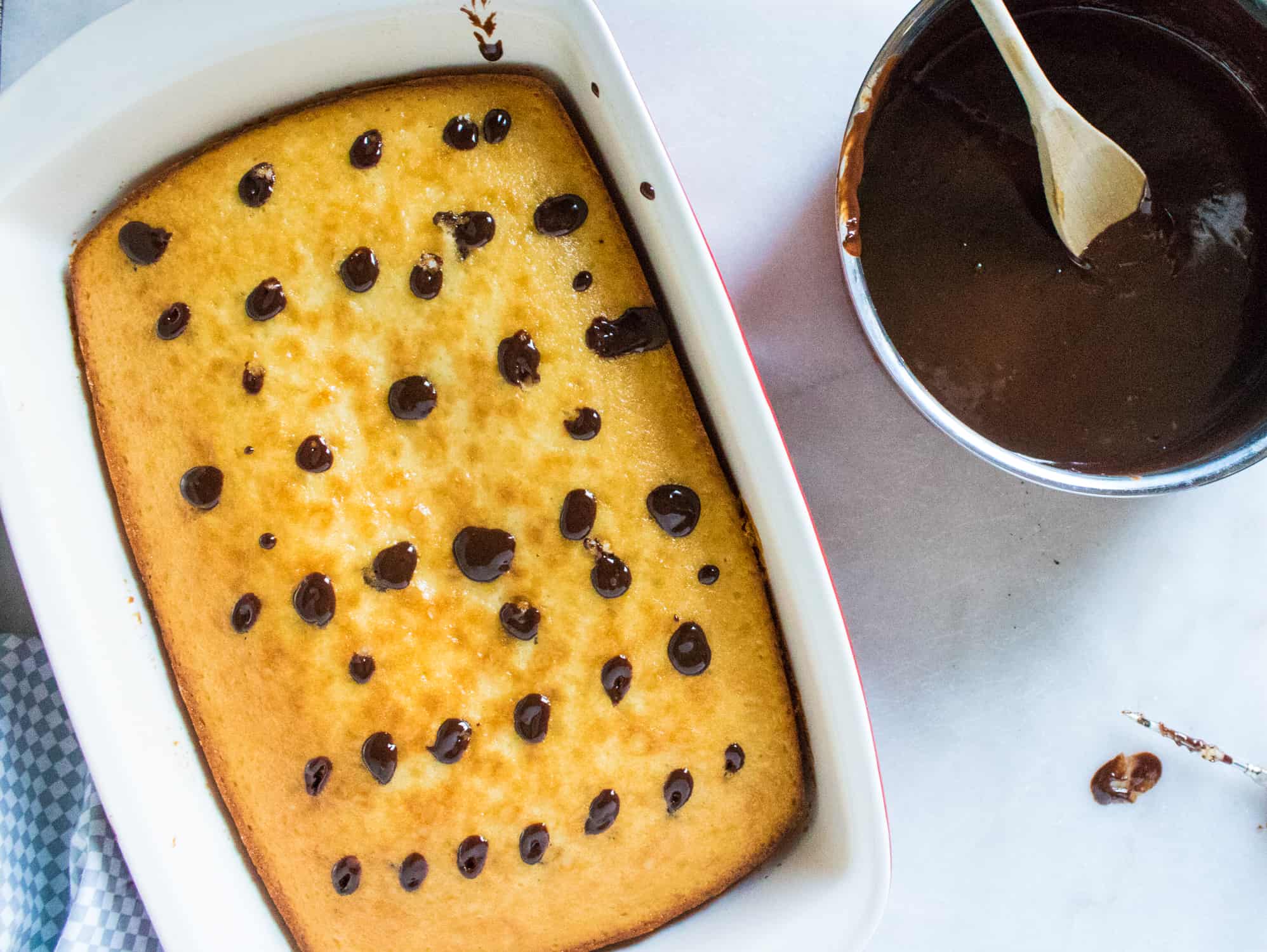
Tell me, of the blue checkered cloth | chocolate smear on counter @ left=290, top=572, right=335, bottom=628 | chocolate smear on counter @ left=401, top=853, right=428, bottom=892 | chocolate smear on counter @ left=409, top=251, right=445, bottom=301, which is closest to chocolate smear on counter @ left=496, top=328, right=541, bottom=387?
chocolate smear on counter @ left=409, top=251, right=445, bottom=301

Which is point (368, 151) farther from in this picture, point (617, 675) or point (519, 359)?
point (617, 675)

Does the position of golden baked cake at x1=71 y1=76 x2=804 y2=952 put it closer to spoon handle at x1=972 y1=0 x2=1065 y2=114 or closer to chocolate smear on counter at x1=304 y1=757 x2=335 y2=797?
chocolate smear on counter at x1=304 y1=757 x2=335 y2=797

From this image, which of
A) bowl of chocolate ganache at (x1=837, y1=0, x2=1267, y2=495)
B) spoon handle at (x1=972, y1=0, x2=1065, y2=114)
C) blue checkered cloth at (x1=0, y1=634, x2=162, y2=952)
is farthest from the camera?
blue checkered cloth at (x1=0, y1=634, x2=162, y2=952)

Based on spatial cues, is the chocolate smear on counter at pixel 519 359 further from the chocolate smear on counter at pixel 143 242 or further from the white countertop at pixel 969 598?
the chocolate smear on counter at pixel 143 242

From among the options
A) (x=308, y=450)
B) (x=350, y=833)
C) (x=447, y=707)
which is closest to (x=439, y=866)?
(x=350, y=833)

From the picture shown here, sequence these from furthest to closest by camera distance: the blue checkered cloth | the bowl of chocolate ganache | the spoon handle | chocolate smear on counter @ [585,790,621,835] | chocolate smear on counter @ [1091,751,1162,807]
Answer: chocolate smear on counter @ [1091,751,1162,807]
the blue checkered cloth
chocolate smear on counter @ [585,790,621,835]
the bowl of chocolate ganache
the spoon handle

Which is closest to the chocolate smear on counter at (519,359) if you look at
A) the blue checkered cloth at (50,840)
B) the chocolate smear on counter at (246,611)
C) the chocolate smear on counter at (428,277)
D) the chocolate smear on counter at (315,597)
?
the chocolate smear on counter at (428,277)

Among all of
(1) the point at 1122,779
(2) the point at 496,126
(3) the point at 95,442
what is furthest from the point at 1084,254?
(3) the point at 95,442
